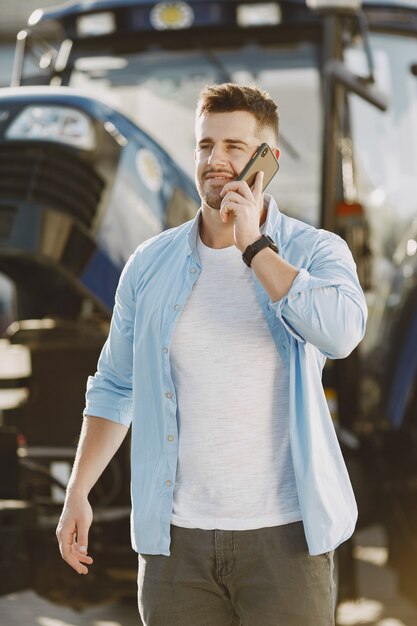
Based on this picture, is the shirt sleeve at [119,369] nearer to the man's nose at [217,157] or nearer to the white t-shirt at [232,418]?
the white t-shirt at [232,418]

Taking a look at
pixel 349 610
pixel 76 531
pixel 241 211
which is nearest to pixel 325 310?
pixel 241 211

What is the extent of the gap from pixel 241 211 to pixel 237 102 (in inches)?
9.8

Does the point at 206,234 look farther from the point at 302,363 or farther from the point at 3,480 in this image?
the point at 3,480

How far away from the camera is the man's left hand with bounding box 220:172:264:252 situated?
2.57 metres

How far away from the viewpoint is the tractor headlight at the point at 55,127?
482cm

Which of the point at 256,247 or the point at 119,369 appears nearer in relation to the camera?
the point at 256,247

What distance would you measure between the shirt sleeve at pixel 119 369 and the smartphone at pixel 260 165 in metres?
0.38

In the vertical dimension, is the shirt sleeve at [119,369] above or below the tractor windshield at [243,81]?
below

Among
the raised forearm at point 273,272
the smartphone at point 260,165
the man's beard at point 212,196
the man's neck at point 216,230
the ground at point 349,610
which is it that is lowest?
the ground at point 349,610

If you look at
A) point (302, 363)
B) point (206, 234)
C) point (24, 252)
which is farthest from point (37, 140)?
point (302, 363)

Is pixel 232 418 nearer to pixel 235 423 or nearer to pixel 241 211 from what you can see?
pixel 235 423

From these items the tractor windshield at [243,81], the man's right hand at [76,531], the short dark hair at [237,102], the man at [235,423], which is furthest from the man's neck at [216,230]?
the tractor windshield at [243,81]

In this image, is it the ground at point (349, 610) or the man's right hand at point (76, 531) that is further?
the ground at point (349, 610)

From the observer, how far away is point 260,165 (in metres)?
2.70
